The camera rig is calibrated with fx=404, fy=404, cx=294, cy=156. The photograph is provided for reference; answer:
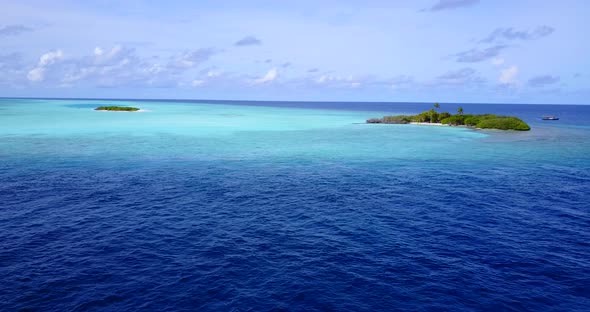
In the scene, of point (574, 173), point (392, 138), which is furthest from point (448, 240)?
point (392, 138)

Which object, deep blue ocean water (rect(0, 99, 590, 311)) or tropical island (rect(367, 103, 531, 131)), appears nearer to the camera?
deep blue ocean water (rect(0, 99, 590, 311))

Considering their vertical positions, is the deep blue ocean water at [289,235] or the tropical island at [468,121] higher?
the tropical island at [468,121]

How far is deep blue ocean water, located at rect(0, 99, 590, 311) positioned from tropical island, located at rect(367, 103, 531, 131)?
229 feet

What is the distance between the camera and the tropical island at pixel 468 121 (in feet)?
418

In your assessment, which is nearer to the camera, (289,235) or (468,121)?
(289,235)

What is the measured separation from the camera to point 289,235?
32156mm

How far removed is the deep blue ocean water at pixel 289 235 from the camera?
2328 centimetres

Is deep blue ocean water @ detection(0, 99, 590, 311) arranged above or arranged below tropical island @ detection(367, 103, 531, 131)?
below

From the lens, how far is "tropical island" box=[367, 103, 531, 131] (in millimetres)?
127438

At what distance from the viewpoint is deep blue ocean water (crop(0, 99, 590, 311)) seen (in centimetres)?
2328

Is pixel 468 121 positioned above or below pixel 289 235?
above

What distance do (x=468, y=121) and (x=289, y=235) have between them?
121908 mm

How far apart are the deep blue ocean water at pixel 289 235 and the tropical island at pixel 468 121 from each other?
229 feet

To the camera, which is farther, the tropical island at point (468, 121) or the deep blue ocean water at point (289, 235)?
the tropical island at point (468, 121)
